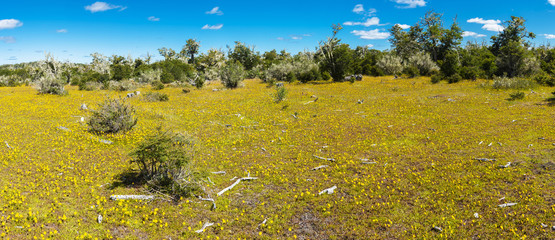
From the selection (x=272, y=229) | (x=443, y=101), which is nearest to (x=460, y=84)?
(x=443, y=101)

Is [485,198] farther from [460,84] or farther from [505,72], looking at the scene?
[505,72]

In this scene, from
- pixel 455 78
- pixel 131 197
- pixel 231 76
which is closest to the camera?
pixel 131 197

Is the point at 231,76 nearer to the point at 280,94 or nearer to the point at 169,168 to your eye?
the point at 280,94

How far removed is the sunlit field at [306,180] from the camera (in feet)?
25.5

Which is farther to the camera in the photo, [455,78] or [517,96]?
[455,78]

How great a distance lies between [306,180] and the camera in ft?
36.2

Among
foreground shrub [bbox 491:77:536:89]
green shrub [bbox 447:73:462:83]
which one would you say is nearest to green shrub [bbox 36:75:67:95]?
green shrub [bbox 447:73:462:83]

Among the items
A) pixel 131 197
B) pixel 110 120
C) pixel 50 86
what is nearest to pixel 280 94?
pixel 110 120

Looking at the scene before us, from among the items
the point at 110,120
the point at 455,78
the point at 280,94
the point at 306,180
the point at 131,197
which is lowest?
the point at 306,180

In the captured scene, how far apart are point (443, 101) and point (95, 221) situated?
97.7ft

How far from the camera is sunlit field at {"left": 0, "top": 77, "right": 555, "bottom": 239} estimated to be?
7.77 m

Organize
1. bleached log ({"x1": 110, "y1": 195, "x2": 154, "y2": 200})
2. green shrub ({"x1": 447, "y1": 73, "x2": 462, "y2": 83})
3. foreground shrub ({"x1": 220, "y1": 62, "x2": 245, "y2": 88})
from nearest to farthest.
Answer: bleached log ({"x1": 110, "y1": 195, "x2": 154, "y2": 200}) → green shrub ({"x1": 447, "y1": 73, "x2": 462, "y2": 83}) → foreground shrub ({"x1": 220, "y1": 62, "x2": 245, "y2": 88})

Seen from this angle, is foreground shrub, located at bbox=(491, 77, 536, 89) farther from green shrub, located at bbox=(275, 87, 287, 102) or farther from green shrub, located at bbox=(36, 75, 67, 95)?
green shrub, located at bbox=(36, 75, 67, 95)

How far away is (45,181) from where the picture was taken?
33.3ft
